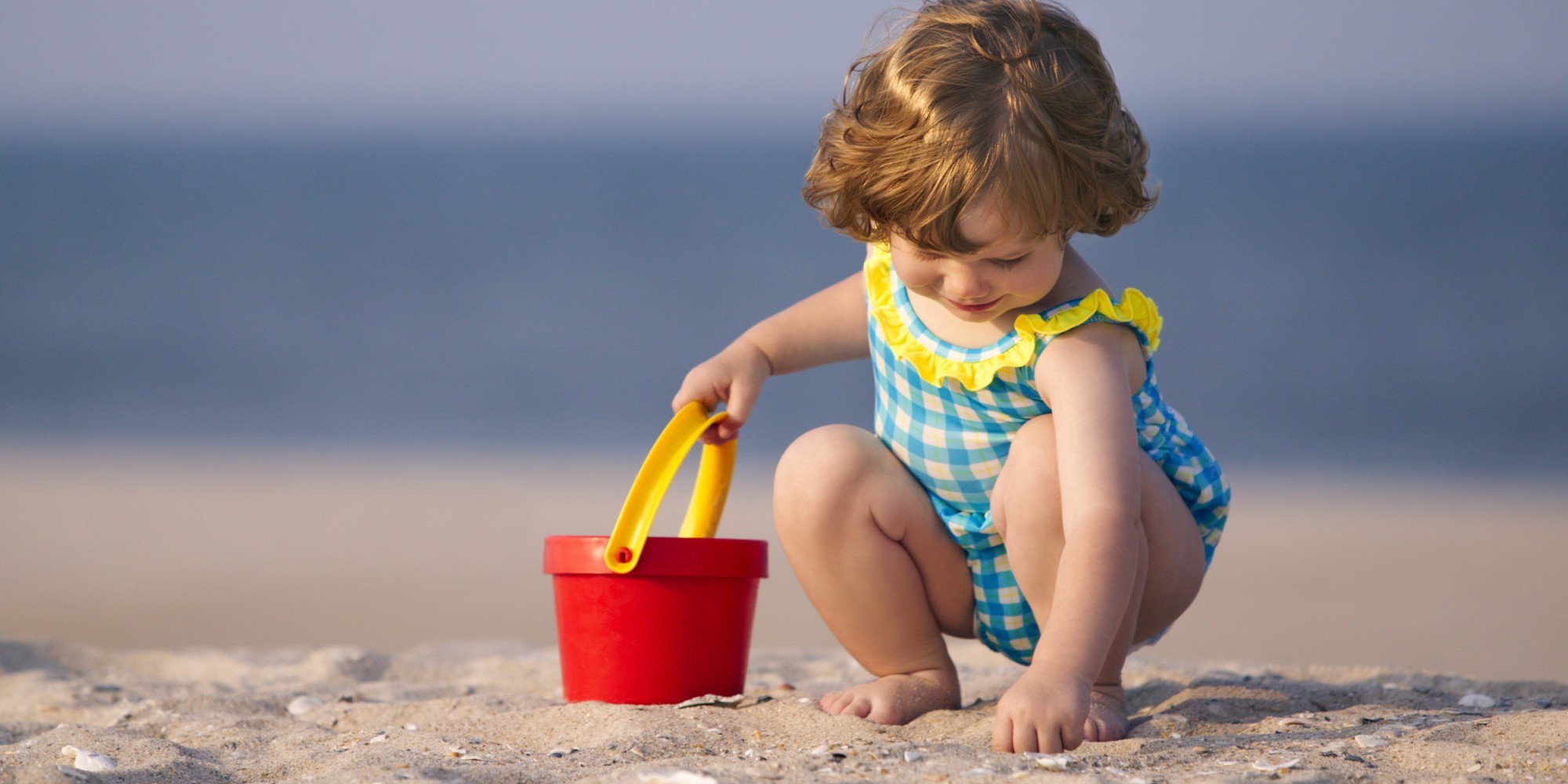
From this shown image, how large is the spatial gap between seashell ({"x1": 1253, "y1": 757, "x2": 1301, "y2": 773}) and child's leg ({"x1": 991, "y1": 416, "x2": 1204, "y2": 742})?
0.24 meters

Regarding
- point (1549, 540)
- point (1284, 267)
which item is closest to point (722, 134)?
point (1284, 267)

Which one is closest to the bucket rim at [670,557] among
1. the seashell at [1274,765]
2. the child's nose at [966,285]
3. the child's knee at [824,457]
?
the child's knee at [824,457]

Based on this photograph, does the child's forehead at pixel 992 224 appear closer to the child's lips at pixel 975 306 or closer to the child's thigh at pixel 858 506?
the child's lips at pixel 975 306

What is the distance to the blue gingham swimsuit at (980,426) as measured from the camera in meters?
1.60

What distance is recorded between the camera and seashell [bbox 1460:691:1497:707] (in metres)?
1.81

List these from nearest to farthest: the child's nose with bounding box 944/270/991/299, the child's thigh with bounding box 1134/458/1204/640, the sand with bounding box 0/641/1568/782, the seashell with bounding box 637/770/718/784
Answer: the seashell with bounding box 637/770/718/784
the sand with bounding box 0/641/1568/782
the child's nose with bounding box 944/270/991/299
the child's thigh with bounding box 1134/458/1204/640

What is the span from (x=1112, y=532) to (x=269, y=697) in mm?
1356

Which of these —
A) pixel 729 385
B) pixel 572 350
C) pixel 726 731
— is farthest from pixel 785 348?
pixel 572 350

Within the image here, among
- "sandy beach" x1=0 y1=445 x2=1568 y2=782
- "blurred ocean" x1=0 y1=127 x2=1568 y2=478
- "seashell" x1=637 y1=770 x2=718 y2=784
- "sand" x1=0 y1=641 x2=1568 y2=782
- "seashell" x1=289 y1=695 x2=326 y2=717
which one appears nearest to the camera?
"seashell" x1=637 y1=770 x2=718 y2=784

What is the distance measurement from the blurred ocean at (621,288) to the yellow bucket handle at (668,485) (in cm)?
453

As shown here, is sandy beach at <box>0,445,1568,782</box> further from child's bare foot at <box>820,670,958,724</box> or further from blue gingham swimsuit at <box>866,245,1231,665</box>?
blue gingham swimsuit at <box>866,245,1231,665</box>

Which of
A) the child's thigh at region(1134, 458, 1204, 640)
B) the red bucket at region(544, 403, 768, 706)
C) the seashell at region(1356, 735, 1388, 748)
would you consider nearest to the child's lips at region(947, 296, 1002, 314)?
the child's thigh at region(1134, 458, 1204, 640)

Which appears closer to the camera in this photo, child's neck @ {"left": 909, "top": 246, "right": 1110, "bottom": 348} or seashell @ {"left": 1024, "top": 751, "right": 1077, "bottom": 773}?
seashell @ {"left": 1024, "top": 751, "right": 1077, "bottom": 773}

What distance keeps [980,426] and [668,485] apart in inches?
16.9
